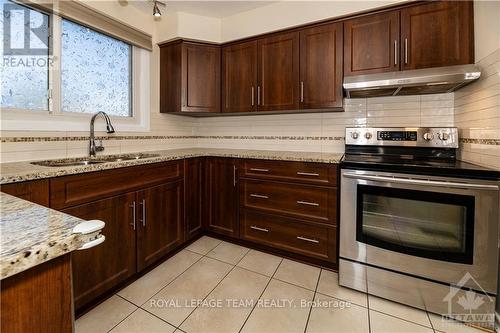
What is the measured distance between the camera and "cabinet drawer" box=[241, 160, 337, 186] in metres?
1.97

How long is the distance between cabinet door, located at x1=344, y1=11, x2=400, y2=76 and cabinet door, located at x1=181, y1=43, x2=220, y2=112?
134 centimetres

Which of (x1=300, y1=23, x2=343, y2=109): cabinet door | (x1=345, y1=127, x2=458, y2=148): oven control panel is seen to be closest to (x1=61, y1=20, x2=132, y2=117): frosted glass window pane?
(x1=300, y1=23, x2=343, y2=109): cabinet door

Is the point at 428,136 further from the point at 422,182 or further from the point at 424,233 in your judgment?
the point at 424,233

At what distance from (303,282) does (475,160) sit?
1.49m

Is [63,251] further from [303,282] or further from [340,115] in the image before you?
[340,115]

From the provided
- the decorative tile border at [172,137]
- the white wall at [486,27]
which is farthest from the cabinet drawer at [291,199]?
the white wall at [486,27]

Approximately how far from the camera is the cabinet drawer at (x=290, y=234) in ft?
6.61

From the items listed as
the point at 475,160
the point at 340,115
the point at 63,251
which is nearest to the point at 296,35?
the point at 340,115

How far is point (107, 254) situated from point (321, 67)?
224 cm

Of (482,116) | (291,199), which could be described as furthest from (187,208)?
(482,116)

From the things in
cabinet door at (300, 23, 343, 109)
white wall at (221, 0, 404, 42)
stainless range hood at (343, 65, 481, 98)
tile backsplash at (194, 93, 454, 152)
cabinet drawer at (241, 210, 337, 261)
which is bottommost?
cabinet drawer at (241, 210, 337, 261)

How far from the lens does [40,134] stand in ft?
5.83

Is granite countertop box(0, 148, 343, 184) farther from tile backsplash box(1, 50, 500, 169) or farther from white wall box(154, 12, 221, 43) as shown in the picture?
white wall box(154, 12, 221, 43)

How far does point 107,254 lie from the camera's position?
161 centimetres
